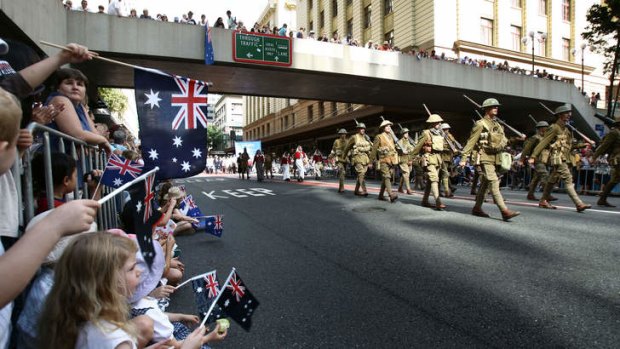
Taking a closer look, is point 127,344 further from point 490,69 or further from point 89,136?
point 490,69

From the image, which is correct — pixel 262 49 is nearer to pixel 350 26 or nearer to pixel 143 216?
pixel 143 216

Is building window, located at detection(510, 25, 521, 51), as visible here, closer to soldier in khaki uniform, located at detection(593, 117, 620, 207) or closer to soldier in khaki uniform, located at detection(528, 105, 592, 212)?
soldier in khaki uniform, located at detection(593, 117, 620, 207)

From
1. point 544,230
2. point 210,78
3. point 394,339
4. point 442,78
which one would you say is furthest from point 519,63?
point 394,339

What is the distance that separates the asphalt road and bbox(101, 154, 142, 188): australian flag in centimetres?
123

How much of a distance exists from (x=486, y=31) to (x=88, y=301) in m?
36.5

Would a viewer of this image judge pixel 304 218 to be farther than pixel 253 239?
Yes

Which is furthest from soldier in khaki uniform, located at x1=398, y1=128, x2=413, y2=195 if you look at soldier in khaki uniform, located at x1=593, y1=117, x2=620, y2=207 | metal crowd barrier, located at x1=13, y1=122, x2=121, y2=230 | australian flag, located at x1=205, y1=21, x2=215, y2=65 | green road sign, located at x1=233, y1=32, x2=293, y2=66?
metal crowd barrier, located at x1=13, y1=122, x2=121, y2=230

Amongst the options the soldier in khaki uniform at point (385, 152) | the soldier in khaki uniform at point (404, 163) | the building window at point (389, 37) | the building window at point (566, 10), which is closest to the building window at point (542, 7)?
the building window at point (566, 10)

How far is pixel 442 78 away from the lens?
2408cm

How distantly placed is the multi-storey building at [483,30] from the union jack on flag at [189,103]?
25.1m

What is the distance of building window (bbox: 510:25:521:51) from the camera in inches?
1345

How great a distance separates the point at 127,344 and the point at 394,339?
5.81ft

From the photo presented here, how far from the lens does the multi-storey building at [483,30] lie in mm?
30422

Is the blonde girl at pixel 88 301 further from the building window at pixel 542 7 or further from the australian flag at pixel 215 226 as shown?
the building window at pixel 542 7
